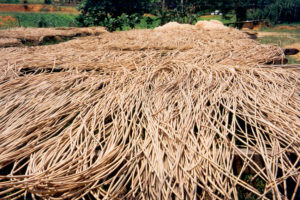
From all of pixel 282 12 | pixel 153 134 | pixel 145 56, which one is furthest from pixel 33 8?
pixel 153 134

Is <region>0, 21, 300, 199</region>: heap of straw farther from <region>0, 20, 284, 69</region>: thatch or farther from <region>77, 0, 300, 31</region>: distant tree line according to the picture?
<region>77, 0, 300, 31</region>: distant tree line

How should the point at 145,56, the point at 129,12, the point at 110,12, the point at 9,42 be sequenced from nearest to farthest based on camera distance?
the point at 145,56
the point at 9,42
the point at 110,12
the point at 129,12

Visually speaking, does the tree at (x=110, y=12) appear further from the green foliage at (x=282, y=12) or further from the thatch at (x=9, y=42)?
the green foliage at (x=282, y=12)

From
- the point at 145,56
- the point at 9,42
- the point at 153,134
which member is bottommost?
the point at 153,134

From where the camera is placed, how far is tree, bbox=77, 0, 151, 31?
758 cm

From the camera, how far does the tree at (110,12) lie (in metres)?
7.58

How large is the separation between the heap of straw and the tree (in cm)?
603

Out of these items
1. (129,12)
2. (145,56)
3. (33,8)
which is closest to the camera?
(145,56)

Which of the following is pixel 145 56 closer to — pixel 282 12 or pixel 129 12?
pixel 129 12

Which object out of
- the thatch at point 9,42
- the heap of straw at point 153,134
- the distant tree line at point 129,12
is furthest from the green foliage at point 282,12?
the thatch at point 9,42

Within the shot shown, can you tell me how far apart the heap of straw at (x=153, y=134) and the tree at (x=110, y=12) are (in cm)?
603

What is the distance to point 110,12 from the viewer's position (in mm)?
7926

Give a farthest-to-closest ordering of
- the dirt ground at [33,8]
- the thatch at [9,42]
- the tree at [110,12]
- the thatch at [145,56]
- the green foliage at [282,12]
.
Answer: the dirt ground at [33,8]
the green foliage at [282,12]
the tree at [110,12]
the thatch at [9,42]
the thatch at [145,56]

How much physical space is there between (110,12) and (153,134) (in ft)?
25.4
